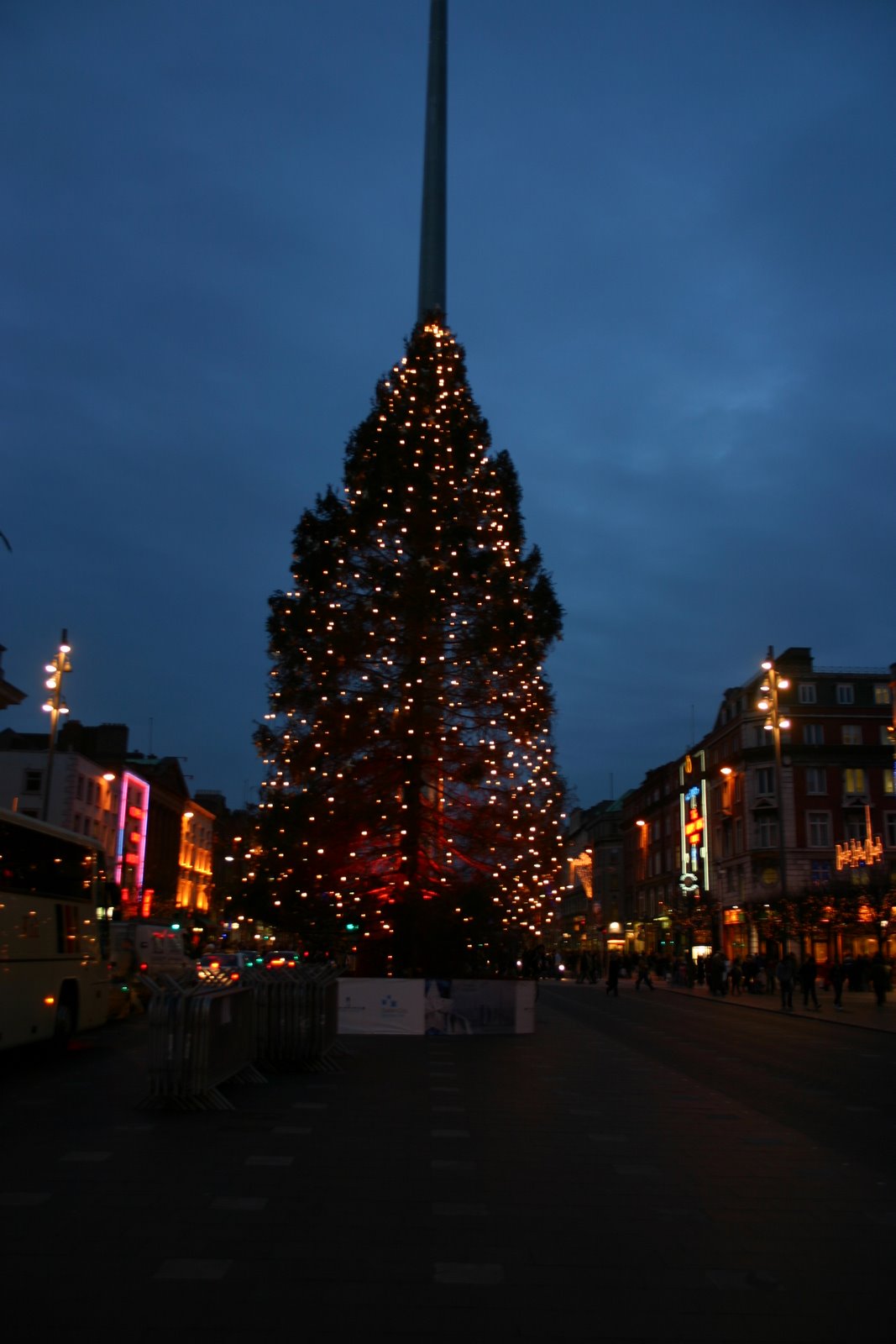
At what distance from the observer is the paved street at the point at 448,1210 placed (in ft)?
19.5

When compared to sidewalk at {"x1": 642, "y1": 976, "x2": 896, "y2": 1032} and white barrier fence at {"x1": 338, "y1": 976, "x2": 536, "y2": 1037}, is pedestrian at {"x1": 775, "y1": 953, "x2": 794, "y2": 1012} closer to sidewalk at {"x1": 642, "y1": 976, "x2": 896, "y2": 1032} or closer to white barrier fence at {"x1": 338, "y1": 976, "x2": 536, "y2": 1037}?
sidewalk at {"x1": 642, "y1": 976, "x2": 896, "y2": 1032}

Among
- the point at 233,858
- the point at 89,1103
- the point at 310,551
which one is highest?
the point at 310,551

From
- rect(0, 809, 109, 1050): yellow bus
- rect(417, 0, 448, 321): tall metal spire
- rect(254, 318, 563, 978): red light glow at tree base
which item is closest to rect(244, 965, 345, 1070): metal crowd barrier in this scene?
rect(0, 809, 109, 1050): yellow bus

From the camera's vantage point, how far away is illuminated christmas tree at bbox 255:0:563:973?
26734mm

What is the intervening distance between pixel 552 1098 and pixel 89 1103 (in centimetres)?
526

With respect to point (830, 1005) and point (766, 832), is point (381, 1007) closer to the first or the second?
point (830, 1005)

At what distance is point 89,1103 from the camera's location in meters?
13.1

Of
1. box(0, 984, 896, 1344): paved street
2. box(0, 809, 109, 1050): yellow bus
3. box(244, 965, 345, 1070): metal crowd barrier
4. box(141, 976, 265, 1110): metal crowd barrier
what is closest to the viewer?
box(0, 984, 896, 1344): paved street

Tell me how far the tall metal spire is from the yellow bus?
71.0 ft

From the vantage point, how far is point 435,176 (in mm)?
44875

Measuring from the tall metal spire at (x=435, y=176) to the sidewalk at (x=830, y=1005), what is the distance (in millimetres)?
23318

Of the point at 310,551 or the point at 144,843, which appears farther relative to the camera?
the point at 144,843

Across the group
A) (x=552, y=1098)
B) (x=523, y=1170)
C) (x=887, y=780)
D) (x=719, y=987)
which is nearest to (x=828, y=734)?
(x=887, y=780)

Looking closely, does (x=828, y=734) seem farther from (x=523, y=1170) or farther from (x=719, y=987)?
(x=523, y=1170)
